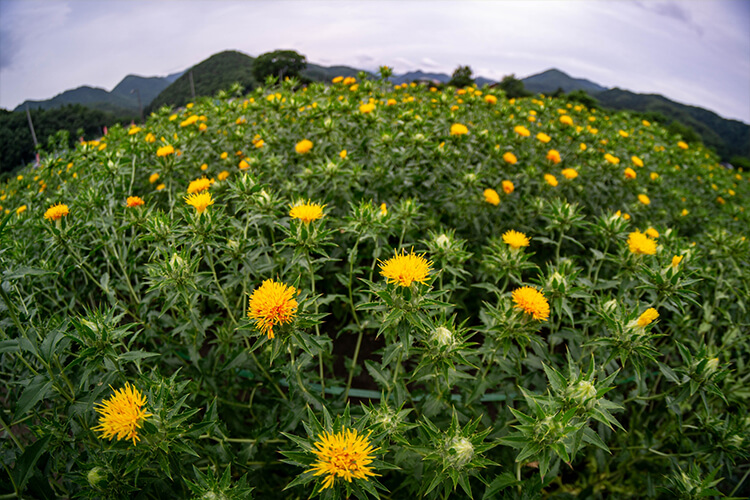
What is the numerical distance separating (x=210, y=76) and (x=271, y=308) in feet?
91.0

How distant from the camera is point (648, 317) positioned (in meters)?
1.44

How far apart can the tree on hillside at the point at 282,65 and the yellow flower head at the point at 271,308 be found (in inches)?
159

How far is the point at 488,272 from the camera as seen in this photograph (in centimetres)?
249

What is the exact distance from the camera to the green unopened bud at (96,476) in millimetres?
1257

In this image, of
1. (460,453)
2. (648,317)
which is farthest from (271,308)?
(648,317)

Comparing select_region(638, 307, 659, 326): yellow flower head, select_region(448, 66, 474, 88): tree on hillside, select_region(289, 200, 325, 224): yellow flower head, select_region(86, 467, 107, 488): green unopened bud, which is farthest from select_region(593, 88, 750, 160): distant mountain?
select_region(86, 467, 107, 488): green unopened bud

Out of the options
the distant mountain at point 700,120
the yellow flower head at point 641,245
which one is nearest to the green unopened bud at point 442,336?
the yellow flower head at point 641,245

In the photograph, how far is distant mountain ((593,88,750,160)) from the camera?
3138 cm

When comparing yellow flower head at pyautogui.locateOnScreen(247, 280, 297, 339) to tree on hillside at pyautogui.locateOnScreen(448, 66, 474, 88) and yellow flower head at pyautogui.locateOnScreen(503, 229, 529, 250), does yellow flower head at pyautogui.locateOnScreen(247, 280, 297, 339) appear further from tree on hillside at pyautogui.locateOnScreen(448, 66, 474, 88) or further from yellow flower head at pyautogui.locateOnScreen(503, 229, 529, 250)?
tree on hillside at pyautogui.locateOnScreen(448, 66, 474, 88)

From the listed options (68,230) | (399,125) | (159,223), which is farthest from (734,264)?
(68,230)

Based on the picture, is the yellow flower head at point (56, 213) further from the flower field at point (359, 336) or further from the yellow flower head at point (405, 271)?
the yellow flower head at point (405, 271)

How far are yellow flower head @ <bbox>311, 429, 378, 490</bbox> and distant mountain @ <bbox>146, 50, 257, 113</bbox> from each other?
65.6 feet

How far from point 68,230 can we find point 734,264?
4.72 metres

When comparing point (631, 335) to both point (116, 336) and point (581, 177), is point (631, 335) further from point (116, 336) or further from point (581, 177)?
point (581, 177)
